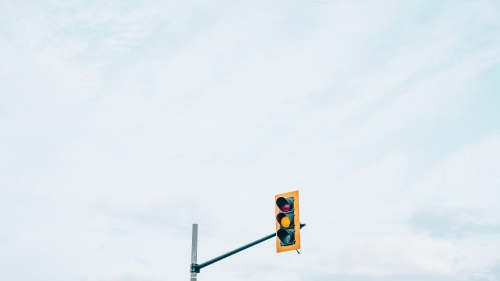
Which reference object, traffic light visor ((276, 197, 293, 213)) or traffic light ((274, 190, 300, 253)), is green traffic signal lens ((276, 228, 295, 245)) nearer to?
traffic light ((274, 190, 300, 253))

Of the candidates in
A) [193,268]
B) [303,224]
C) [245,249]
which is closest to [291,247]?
[303,224]

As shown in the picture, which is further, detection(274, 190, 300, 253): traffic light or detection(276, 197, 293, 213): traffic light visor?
detection(276, 197, 293, 213): traffic light visor

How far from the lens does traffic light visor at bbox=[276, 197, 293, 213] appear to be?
12.0 metres

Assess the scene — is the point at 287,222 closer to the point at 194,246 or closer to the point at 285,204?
the point at 285,204

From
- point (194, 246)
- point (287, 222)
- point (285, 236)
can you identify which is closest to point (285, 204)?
point (287, 222)

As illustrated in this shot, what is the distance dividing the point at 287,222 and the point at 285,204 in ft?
1.36

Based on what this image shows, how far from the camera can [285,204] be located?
12.1m

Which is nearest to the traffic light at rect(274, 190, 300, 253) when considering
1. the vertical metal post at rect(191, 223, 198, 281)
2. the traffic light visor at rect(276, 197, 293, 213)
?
the traffic light visor at rect(276, 197, 293, 213)

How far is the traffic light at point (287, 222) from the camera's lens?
1185 centimetres

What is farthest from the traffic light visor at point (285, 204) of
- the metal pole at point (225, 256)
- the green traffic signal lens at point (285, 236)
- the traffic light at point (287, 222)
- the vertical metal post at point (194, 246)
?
the vertical metal post at point (194, 246)

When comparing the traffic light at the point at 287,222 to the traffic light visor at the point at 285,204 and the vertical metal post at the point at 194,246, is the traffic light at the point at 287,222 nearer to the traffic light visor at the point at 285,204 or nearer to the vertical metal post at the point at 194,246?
the traffic light visor at the point at 285,204

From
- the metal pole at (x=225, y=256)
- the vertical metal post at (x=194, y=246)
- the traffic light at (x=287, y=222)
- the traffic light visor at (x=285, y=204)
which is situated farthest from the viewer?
the vertical metal post at (x=194, y=246)

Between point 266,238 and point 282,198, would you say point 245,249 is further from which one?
point 282,198

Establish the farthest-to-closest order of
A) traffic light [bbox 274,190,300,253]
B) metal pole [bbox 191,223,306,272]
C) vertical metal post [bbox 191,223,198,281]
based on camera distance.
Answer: vertical metal post [bbox 191,223,198,281]
metal pole [bbox 191,223,306,272]
traffic light [bbox 274,190,300,253]
